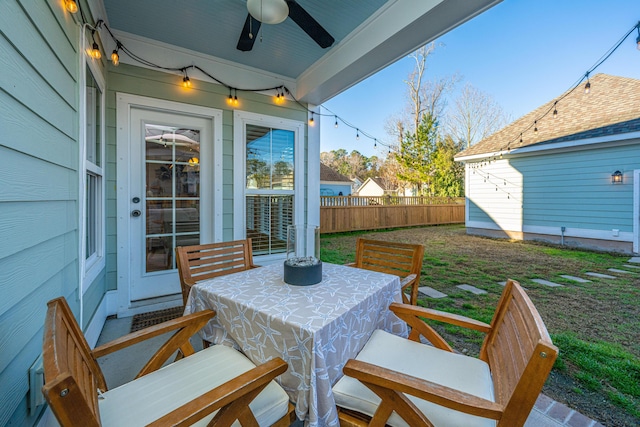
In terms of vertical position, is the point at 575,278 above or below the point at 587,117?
below

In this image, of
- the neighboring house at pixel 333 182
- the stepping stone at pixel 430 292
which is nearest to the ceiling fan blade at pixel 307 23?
the stepping stone at pixel 430 292

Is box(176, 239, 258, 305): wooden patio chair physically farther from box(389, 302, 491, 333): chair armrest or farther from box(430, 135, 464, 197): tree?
box(430, 135, 464, 197): tree

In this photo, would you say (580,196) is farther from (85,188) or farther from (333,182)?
(333,182)

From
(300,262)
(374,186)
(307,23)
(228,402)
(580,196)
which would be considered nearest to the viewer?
(228,402)

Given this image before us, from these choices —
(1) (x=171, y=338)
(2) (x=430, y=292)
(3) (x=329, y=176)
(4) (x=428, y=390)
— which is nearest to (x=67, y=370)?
(1) (x=171, y=338)

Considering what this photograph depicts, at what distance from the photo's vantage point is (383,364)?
3.78ft

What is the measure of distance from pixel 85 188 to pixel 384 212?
29.7 ft

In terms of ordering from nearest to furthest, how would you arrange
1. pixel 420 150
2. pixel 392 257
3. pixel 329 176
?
1. pixel 392 257
2. pixel 420 150
3. pixel 329 176

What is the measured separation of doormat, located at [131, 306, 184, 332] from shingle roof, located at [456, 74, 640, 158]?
7434 millimetres

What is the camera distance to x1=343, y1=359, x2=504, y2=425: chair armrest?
0.77m

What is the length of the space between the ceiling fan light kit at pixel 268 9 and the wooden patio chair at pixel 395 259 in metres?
1.78

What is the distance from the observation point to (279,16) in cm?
197

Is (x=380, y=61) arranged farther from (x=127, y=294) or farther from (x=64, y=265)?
(x=127, y=294)

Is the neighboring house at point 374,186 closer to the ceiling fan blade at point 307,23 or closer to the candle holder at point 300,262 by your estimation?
the ceiling fan blade at point 307,23
